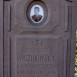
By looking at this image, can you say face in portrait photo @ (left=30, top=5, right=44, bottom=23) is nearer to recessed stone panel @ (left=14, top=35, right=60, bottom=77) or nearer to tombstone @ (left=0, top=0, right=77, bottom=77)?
tombstone @ (left=0, top=0, right=77, bottom=77)

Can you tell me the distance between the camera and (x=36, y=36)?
5062 mm

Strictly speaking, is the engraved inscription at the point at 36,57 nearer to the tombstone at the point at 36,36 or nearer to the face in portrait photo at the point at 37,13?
the tombstone at the point at 36,36

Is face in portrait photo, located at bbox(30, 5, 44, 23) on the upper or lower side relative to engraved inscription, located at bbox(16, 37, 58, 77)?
upper

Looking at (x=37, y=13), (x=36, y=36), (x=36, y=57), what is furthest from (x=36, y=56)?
(x=37, y=13)

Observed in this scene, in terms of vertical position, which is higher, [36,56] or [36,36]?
[36,36]

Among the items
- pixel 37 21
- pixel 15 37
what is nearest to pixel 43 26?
pixel 37 21

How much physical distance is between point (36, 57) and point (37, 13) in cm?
65

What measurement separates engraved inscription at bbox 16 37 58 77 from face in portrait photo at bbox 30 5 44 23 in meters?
0.29

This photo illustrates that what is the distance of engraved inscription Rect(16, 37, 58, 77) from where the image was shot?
5.06 metres

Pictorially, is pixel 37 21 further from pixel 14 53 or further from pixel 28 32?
pixel 14 53

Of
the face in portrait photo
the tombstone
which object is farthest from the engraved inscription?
the face in portrait photo

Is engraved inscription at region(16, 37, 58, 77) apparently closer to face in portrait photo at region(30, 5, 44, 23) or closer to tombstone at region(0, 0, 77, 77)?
tombstone at region(0, 0, 77, 77)

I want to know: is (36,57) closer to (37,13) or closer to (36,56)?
(36,56)

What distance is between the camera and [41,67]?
5.10m
